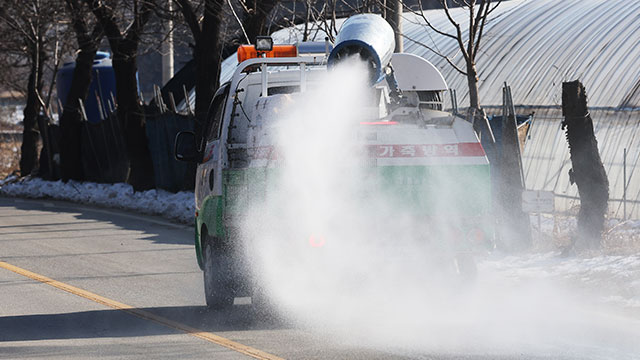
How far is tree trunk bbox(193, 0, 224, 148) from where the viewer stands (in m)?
22.5

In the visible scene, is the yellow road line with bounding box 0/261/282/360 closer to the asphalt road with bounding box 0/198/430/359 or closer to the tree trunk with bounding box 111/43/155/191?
the asphalt road with bounding box 0/198/430/359

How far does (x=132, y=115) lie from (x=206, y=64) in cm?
456

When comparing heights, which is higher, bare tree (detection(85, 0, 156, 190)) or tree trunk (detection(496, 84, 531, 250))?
bare tree (detection(85, 0, 156, 190))

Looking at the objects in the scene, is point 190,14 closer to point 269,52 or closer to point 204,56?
point 204,56

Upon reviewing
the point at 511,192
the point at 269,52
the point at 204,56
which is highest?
the point at 204,56

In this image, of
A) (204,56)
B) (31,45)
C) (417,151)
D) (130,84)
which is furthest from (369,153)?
(31,45)

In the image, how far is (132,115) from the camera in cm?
2667

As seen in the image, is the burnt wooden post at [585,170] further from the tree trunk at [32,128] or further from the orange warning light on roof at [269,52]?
the tree trunk at [32,128]

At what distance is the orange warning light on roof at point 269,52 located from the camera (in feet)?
35.1

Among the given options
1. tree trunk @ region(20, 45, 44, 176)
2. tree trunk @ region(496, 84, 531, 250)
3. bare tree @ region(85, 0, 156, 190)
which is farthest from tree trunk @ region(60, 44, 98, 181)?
tree trunk @ region(496, 84, 531, 250)

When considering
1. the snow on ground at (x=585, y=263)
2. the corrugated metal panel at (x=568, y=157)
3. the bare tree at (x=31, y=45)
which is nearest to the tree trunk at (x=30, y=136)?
the bare tree at (x=31, y=45)

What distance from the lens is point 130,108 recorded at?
87.6 ft

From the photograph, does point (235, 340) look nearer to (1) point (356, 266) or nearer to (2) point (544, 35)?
(1) point (356, 266)

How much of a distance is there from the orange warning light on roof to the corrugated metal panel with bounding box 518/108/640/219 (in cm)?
760
